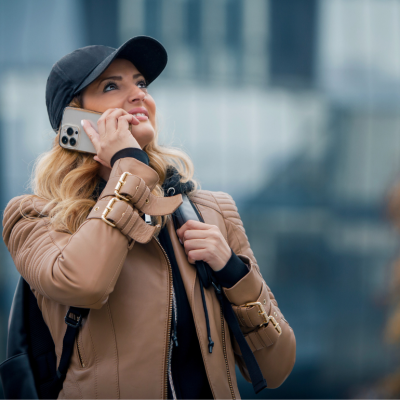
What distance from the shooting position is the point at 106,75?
76.7 inches

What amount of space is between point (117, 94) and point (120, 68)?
0.13 m

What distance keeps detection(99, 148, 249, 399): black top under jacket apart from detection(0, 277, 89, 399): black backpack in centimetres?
42

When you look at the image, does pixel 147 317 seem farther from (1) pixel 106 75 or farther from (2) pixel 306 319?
(2) pixel 306 319

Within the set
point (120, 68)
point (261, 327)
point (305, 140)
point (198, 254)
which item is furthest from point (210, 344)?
point (305, 140)

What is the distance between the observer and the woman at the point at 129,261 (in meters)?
1.54

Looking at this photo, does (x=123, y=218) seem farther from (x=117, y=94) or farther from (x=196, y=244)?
(x=117, y=94)

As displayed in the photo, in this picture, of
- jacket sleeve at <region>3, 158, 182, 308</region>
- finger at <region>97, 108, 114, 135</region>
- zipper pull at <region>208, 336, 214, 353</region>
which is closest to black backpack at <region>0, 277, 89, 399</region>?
jacket sleeve at <region>3, 158, 182, 308</region>

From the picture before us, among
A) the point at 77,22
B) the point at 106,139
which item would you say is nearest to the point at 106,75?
the point at 106,139

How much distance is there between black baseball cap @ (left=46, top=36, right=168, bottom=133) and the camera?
1.91m

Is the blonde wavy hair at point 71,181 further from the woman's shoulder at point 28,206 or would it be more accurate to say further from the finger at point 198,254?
the finger at point 198,254

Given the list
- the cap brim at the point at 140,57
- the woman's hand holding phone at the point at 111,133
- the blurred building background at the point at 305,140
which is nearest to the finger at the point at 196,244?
the woman's hand holding phone at the point at 111,133

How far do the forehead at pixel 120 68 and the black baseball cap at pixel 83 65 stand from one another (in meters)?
0.02

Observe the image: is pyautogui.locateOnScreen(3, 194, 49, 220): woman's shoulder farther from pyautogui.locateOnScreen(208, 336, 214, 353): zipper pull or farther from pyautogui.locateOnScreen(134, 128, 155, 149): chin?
pyautogui.locateOnScreen(208, 336, 214, 353): zipper pull

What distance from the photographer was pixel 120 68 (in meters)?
1.99
